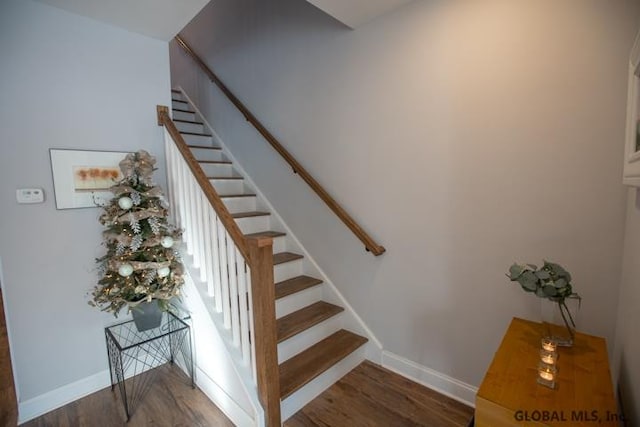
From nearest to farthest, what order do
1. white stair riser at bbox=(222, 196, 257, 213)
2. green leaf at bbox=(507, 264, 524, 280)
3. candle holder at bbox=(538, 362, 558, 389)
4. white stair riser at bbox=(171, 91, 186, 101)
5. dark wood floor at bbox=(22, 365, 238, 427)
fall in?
candle holder at bbox=(538, 362, 558, 389)
green leaf at bbox=(507, 264, 524, 280)
dark wood floor at bbox=(22, 365, 238, 427)
white stair riser at bbox=(222, 196, 257, 213)
white stair riser at bbox=(171, 91, 186, 101)

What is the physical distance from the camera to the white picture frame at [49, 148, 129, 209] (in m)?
1.84

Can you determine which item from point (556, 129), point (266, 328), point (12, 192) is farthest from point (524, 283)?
point (12, 192)

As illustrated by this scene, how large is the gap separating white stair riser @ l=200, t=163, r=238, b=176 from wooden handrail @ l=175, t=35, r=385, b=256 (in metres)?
0.64

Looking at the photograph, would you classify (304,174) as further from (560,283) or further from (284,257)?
(560,283)

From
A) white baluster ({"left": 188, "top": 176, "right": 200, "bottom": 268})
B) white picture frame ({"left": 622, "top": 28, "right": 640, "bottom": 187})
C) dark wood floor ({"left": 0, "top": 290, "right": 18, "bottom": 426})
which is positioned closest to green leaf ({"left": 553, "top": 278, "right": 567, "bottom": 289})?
white picture frame ({"left": 622, "top": 28, "right": 640, "bottom": 187})

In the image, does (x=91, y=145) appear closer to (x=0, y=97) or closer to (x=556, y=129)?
(x=0, y=97)

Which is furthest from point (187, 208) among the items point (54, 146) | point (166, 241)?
point (54, 146)

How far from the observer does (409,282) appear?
6.77ft

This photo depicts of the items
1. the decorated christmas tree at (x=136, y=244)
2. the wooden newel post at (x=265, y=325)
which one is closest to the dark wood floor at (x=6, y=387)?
the decorated christmas tree at (x=136, y=244)

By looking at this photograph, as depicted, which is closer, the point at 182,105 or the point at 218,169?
the point at 218,169

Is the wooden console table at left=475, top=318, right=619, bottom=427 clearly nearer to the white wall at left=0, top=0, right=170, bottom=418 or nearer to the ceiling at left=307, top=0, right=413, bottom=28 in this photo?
the ceiling at left=307, top=0, right=413, bottom=28

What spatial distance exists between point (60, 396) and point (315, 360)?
5.47ft

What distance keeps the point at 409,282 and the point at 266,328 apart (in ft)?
3.48

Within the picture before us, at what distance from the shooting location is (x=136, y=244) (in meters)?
1.80
